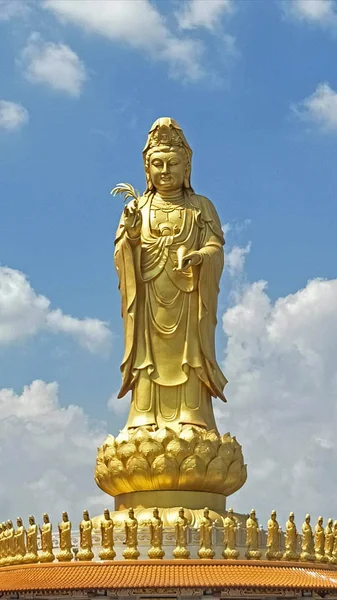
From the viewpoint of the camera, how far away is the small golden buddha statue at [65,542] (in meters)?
16.0

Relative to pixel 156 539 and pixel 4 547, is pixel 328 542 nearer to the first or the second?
pixel 156 539

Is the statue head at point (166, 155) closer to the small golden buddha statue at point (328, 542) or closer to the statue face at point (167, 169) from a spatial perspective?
the statue face at point (167, 169)

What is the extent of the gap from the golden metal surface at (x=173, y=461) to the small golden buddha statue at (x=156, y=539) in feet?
4.83

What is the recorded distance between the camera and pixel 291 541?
1645 cm

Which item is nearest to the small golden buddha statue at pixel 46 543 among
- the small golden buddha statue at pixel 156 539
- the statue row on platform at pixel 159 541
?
the statue row on platform at pixel 159 541

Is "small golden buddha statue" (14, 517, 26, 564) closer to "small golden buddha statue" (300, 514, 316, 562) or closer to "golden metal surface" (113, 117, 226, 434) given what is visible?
"golden metal surface" (113, 117, 226, 434)

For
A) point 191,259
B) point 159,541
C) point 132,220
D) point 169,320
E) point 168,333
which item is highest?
point 132,220

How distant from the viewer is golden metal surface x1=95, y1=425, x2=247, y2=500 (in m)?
17.2

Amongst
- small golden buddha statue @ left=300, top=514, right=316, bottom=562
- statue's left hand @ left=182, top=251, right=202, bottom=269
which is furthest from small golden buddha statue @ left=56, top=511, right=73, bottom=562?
statue's left hand @ left=182, top=251, right=202, bottom=269

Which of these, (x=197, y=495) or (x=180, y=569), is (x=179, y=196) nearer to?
(x=197, y=495)

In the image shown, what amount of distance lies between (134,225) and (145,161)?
5.00ft

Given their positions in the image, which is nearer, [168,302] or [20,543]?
[20,543]

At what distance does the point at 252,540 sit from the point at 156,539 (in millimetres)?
1483

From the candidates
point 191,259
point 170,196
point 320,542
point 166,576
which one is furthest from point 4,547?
point 170,196
